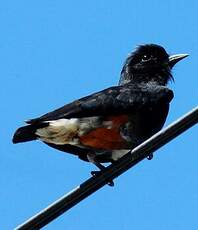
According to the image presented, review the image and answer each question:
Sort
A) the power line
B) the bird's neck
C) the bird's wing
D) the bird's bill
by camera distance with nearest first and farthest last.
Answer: the power line → the bird's wing → the bird's neck → the bird's bill

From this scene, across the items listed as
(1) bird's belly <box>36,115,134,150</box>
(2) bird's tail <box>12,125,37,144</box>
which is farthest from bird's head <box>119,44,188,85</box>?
(2) bird's tail <box>12,125,37,144</box>

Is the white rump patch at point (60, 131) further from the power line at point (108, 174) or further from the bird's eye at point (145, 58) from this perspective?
the power line at point (108, 174)

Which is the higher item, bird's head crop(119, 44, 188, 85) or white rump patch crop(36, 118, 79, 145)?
bird's head crop(119, 44, 188, 85)

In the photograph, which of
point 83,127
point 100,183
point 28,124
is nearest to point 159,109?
point 83,127

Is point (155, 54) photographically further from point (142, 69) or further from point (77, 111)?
point (77, 111)

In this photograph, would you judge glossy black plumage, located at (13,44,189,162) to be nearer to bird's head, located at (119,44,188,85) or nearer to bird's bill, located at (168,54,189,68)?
bird's head, located at (119,44,188,85)

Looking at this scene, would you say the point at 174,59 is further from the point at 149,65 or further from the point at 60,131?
the point at 60,131

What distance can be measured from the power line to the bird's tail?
5.65ft

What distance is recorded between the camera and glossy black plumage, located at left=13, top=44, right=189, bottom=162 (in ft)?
19.3

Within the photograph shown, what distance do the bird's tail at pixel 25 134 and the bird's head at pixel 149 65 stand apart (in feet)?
5.18

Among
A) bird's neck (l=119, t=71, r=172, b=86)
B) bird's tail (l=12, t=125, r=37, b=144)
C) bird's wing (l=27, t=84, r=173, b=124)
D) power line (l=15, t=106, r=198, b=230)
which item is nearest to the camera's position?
power line (l=15, t=106, r=198, b=230)

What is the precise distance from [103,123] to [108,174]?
189 centimetres

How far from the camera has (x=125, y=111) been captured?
239 inches

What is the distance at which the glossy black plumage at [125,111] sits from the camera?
5.89 metres
